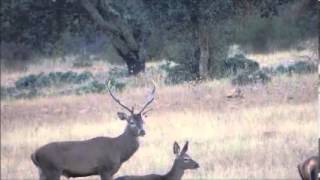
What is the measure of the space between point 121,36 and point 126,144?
3.40 meters

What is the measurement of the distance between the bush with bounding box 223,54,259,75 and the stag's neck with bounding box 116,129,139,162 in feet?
4.54

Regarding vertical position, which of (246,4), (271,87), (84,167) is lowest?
(84,167)

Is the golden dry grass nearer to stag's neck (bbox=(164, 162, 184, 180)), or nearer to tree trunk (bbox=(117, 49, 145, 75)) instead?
tree trunk (bbox=(117, 49, 145, 75))

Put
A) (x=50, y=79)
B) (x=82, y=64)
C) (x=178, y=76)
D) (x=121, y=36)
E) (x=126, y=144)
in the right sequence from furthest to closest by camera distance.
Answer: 1. (x=82, y=64)
2. (x=50, y=79)
3. (x=121, y=36)
4. (x=178, y=76)
5. (x=126, y=144)

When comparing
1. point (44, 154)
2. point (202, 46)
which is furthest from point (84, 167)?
point (202, 46)

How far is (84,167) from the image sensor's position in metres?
8.59

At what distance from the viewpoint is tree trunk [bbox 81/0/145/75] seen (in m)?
10.9

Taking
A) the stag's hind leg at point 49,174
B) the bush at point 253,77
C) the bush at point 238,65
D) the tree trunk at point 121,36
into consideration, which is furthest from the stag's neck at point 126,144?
the tree trunk at point 121,36

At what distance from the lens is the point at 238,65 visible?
9875 mm

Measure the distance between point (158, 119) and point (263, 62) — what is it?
1.33 meters

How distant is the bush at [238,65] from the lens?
9656 millimetres

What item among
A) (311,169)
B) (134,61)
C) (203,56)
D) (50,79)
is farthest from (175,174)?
(50,79)

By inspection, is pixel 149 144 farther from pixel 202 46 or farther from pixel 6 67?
pixel 6 67

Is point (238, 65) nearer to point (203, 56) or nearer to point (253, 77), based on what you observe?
point (253, 77)
